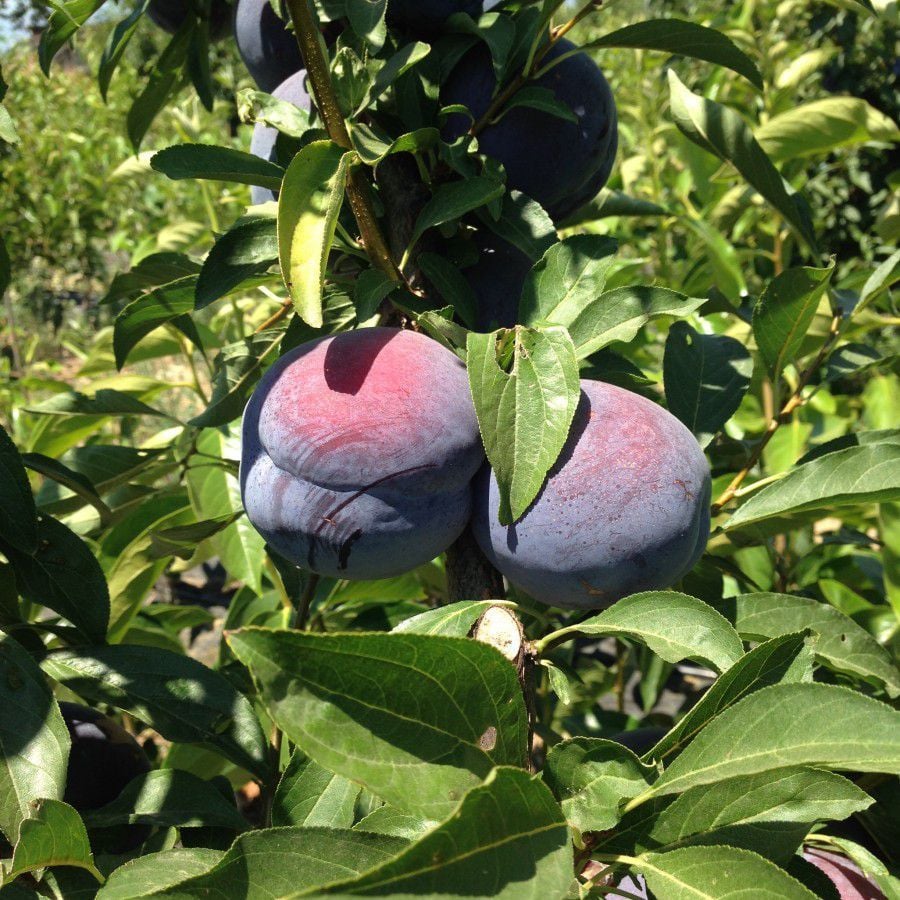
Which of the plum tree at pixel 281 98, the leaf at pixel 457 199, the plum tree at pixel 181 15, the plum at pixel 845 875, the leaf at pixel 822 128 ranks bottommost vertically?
the plum at pixel 845 875

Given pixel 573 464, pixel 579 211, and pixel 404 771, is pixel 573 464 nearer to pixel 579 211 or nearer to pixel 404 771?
pixel 404 771

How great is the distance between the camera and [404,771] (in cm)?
47

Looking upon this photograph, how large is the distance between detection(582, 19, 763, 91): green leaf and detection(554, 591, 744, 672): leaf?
46 centimetres

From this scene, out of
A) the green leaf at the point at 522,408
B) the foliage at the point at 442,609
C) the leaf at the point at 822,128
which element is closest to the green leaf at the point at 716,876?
the foliage at the point at 442,609

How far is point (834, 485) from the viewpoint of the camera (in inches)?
30.1

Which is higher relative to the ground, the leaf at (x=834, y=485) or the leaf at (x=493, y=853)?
the leaf at (x=493, y=853)

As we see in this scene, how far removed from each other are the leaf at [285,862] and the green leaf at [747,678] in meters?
0.19

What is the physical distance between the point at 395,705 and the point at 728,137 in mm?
648

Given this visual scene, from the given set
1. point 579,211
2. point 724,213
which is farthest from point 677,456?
point 724,213

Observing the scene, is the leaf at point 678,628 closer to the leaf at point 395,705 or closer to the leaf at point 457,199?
the leaf at point 395,705

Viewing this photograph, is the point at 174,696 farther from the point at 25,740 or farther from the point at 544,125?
the point at 544,125

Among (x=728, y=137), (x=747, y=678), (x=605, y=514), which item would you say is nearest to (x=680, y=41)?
(x=728, y=137)

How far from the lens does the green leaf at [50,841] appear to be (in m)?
0.56

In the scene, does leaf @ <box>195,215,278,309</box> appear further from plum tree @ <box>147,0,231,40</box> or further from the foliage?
plum tree @ <box>147,0,231,40</box>
